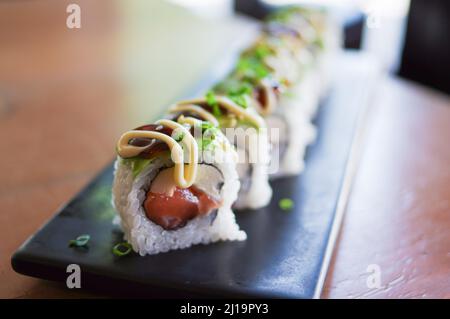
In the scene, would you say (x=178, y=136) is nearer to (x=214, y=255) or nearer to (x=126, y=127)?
(x=214, y=255)

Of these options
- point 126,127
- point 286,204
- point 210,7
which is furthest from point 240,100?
point 210,7

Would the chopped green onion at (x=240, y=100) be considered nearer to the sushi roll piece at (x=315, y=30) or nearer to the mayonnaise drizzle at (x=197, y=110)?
the mayonnaise drizzle at (x=197, y=110)

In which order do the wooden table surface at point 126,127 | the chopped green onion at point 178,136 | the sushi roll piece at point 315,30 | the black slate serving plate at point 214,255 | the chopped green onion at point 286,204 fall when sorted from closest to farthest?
the black slate serving plate at point 214,255 < the chopped green onion at point 178,136 < the wooden table surface at point 126,127 < the chopped green onion at point 286,204 < the sushi roll piece at point 315,30

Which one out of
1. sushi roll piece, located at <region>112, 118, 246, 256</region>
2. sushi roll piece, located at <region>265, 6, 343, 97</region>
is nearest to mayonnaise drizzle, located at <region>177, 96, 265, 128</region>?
sushi roll piece, located at <region>112, 118, 246, 256</region>

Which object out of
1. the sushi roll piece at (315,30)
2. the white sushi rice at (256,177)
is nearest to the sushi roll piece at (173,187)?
the white sushi rice at (256,177)

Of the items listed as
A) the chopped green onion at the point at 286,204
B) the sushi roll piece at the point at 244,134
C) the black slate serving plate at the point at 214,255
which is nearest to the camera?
the black slate serving plate at the point at 214,255
